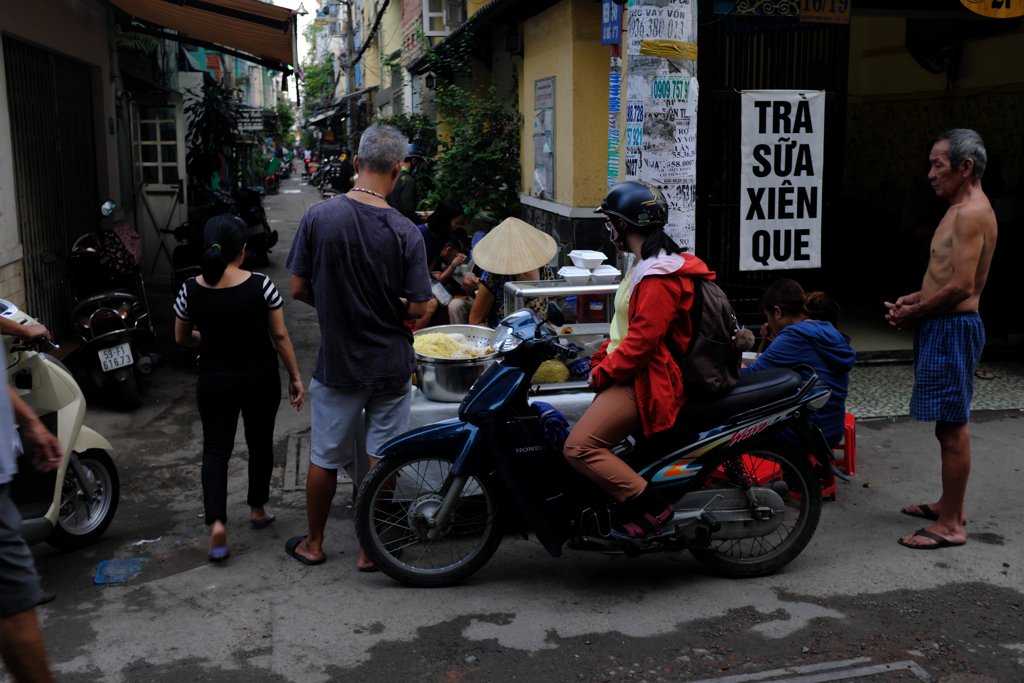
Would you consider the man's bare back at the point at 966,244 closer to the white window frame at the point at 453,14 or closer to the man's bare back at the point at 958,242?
the man's bare back at the point at 958,242

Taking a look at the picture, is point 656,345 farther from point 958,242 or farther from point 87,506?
point 87,506

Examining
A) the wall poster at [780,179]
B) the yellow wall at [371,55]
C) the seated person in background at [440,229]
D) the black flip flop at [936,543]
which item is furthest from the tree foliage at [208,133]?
the yellow wall at [371,55]

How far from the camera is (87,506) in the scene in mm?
4551

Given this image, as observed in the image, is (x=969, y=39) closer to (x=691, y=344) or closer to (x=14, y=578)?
(x=691, y=344)

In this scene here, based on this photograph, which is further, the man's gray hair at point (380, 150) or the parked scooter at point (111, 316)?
the parked scooter at point (111, 316)

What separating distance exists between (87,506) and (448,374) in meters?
1.99

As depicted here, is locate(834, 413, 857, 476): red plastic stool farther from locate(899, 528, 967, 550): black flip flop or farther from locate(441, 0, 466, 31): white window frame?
locate(441, 0, 466, 31): white window frame

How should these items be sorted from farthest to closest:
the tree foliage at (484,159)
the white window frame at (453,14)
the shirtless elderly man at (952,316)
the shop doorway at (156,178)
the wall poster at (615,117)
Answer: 1. the white window frame at (453,14)
2. the shop doorway at (156,178)
3. the tree foliage at (484,159)
4. the wall poster at (615,117)
5. the shirtless elderly man at (952,316)

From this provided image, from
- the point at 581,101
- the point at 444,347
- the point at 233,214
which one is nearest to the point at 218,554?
the point at 444,347

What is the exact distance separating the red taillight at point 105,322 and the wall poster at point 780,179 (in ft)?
16.3

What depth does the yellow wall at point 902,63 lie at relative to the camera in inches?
389

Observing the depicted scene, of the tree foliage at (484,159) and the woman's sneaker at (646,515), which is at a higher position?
the tree foliage at (484,159)

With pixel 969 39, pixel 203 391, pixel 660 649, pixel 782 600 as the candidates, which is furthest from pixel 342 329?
pixel 969 39

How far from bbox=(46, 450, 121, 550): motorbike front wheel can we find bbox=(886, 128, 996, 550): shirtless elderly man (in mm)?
4121
